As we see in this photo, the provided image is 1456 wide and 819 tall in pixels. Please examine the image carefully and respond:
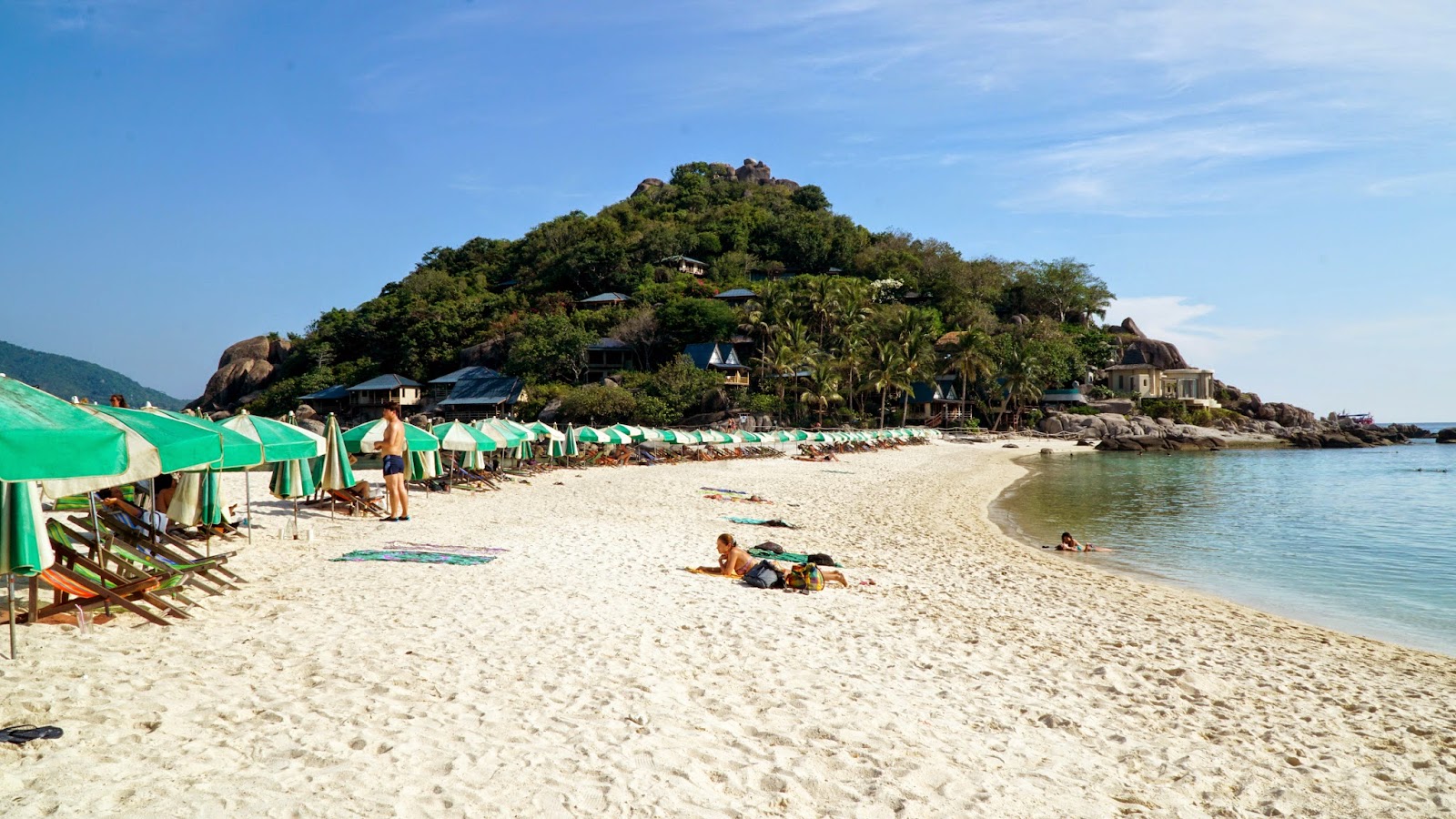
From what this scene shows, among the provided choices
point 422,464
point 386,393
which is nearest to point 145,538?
point 422,464

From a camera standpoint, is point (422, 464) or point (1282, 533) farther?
point (1282, 533)

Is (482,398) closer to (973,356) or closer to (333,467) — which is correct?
(973,356)

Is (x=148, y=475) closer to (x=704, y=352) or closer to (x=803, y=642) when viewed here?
(x=803, y=642)

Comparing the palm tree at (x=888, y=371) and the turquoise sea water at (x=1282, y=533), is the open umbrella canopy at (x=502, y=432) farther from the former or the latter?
the palm tree at (x=888, y=371)

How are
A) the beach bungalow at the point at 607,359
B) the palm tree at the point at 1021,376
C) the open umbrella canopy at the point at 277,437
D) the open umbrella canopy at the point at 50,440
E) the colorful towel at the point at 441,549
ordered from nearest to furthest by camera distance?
the open umbrella canopy at the point at 50,440, the open umbrella canopy at the point at 277,437, the colorful towel at the point at 441,549, the palm tree at the point at 1021,376, the beach bungalow at the point at 607,359

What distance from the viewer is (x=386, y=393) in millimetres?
62031

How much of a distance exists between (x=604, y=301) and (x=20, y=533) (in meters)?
66.1

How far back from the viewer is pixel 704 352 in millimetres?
57625

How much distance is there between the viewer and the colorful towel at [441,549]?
32.5 feet

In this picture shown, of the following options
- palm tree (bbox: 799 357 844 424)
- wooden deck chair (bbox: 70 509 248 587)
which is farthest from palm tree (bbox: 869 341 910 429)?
wooden deck chair (bbox: 70 509 248 587)

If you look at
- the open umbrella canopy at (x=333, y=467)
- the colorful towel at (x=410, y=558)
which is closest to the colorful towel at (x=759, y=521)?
the colorful towel at (x=410, y=558)

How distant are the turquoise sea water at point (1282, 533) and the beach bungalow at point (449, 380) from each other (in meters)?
40.1

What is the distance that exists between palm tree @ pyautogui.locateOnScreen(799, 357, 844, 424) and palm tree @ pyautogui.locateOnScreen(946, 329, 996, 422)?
1033 centimetres

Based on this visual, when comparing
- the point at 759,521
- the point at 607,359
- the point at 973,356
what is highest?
the point at 973,356
